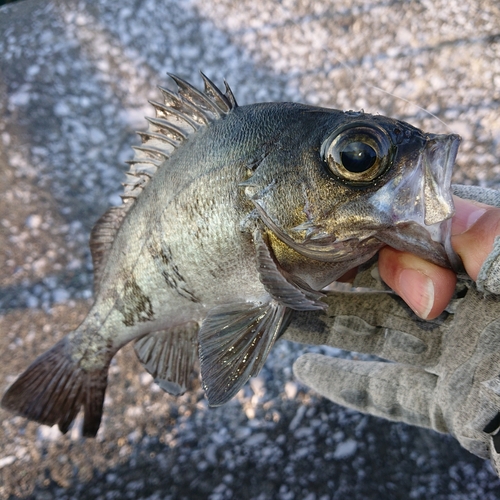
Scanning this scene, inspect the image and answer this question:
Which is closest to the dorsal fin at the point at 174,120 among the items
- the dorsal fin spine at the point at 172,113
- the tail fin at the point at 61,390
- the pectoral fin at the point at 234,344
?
the dorsal fin spine at the point at 172,113

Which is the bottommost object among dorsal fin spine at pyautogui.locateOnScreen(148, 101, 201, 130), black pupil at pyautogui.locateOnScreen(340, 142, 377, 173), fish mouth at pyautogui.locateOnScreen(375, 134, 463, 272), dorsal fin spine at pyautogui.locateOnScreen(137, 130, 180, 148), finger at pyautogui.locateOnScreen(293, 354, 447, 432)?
finger at pyautogui.locateOnScreen(293, 354, 447, 432)

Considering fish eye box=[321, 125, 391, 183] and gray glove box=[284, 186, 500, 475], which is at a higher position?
fish eye box=[321, 125, 391, 183]

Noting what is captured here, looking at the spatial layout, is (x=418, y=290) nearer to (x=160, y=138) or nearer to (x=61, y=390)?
(x=160, y=138)

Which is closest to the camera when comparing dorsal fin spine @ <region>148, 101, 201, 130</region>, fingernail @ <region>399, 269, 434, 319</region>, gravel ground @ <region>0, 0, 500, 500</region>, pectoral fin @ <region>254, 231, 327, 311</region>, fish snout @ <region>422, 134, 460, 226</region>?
fish snout @ <region>422, 134, 460, 226</region>

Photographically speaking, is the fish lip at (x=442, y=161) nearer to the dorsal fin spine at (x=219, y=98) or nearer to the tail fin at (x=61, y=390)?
the dorsal fin spine at (x=219, y=98)

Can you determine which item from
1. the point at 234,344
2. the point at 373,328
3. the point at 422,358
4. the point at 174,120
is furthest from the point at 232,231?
the point at 422,358

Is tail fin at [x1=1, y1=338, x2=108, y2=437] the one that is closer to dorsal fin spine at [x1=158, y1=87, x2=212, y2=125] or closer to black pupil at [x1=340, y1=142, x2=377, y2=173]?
dorsal fin spine at [x1=158, y1=87, x2=212, y2=125]

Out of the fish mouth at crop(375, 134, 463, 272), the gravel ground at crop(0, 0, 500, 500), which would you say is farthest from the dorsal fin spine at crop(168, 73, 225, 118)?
the gravel ground at crop(0, 0, 500, 500)
